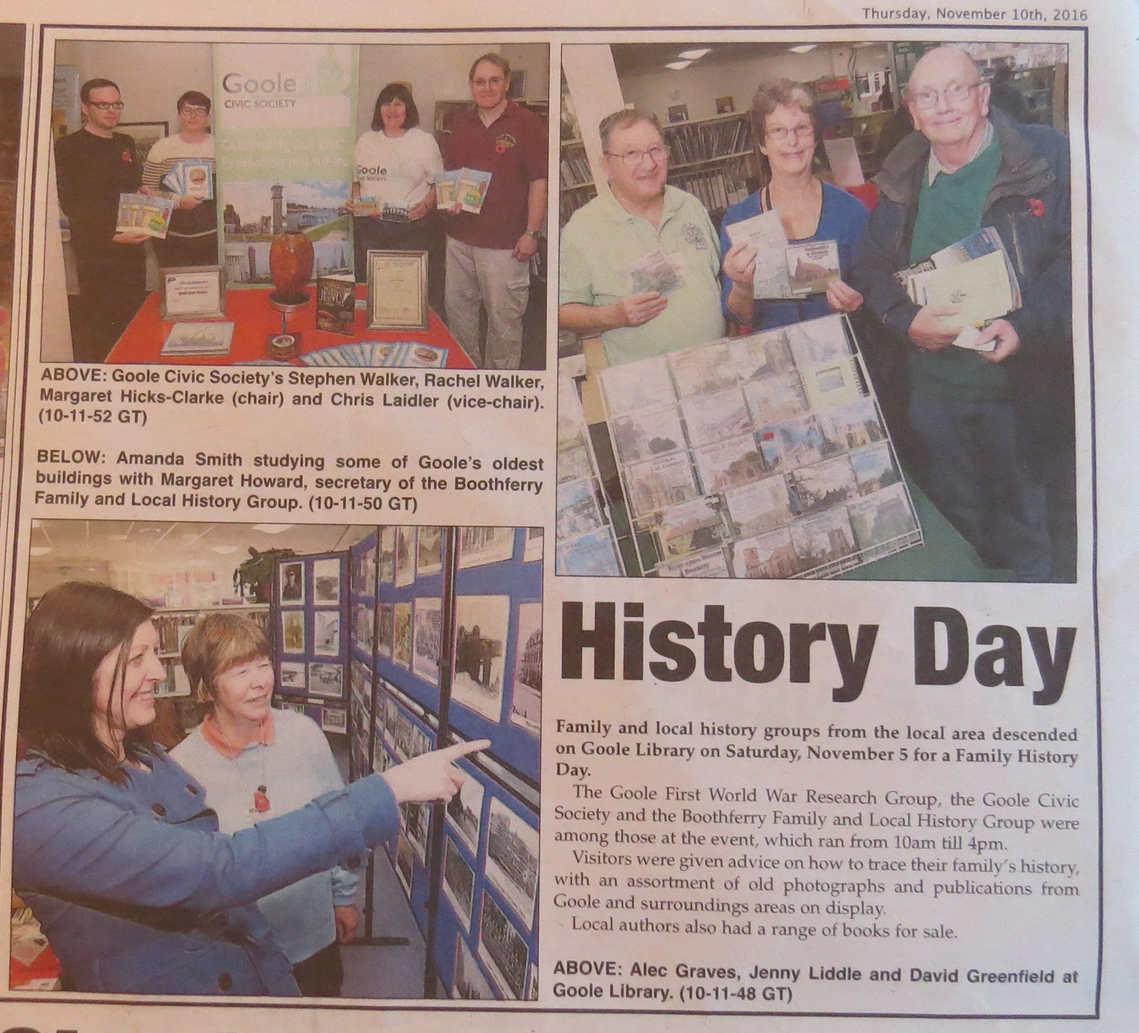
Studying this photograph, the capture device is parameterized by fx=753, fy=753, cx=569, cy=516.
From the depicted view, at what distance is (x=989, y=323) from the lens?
75cm

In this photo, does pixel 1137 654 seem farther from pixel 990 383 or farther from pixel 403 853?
pixel 403 853

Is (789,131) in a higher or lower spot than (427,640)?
higher

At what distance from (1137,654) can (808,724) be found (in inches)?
12.9

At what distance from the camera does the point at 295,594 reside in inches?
28.4

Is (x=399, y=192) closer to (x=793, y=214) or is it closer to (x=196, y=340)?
(x=196, y=340)

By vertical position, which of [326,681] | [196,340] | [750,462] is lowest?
[326,681]

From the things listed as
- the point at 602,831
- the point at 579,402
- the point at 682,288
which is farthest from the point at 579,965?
the point at 682,288

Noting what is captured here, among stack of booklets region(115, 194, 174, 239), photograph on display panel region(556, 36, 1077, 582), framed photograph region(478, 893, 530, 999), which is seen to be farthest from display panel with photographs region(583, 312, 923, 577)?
stack of booklets region(115, 194, 174, 239)

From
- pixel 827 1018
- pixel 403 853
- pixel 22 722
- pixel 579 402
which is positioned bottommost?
pixel 827 1018

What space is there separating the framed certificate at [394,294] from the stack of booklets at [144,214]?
8.4 inches

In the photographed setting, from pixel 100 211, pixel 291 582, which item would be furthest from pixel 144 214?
pixel 291 582

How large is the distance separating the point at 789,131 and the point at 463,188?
0.34 m

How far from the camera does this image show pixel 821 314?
2.49ft

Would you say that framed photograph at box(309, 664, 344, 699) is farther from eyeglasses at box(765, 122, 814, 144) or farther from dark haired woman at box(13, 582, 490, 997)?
eyeglasses at box(765, 122, 814, 144)
